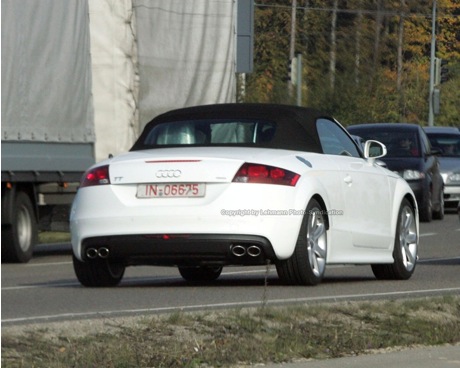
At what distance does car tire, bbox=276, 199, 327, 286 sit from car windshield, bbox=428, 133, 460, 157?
20642 mm

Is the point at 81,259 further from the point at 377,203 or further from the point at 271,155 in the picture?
the point at 377,203

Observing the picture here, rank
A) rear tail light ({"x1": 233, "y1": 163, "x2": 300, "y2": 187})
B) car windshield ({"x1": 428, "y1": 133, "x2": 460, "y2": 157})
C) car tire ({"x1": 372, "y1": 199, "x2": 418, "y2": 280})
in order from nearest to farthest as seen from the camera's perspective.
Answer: rear tail light ({"x1": 233, "y1": 163, "x2": 300, "y2": 187})
car tire ({"x1": 372, "y1": 199, "x2": 418, "y2": 280})
car windshield ({"x1": 428, "y1": 133, "x2": 460, "y2": 157})

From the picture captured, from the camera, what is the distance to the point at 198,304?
Answer: 11539 mm

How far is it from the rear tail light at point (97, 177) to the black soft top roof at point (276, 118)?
61 cm

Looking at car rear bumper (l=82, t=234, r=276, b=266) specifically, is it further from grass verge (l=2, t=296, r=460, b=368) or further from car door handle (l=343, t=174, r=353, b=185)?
grass verge (l=2, t=296, r=460, b=368)

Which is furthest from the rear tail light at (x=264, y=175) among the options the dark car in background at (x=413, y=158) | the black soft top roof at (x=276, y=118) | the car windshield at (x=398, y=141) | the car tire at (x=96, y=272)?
the car windshield at (x=398, y=141)

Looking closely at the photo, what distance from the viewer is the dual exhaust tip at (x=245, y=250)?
12.6 metres

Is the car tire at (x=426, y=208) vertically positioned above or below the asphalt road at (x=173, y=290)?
below

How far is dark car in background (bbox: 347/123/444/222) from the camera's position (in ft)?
93.2

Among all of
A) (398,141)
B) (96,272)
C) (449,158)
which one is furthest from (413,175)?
(96,272)

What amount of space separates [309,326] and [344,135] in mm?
5148

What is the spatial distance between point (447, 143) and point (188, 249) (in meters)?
22.0

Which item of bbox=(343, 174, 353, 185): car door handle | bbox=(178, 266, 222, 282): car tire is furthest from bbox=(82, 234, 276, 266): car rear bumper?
bbox=(178, 266, 222, 282): car tire

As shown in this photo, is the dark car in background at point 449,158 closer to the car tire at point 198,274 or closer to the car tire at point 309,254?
the car tire at point 198,274
